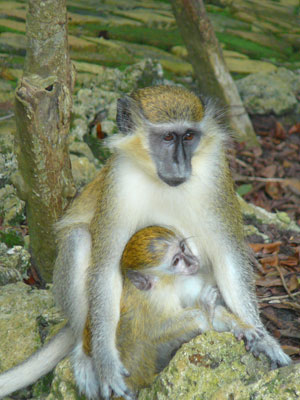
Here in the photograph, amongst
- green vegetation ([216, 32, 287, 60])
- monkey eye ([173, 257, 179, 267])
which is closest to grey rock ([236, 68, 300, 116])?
green vegetation ([216, 32, 287, 60])

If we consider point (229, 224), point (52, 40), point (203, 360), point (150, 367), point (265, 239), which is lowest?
point (265, 239)

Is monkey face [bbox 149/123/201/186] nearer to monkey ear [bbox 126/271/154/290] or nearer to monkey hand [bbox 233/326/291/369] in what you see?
monkey ear [bbox 126/271/154/290]

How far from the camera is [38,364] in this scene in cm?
428

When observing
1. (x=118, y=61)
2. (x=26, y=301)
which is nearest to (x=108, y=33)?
(x=118, y=61)

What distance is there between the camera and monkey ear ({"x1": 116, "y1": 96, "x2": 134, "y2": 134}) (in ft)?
14.3

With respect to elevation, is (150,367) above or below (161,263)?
below

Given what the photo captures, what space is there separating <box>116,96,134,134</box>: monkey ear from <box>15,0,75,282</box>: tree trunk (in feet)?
1.23

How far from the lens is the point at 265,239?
6.21 m

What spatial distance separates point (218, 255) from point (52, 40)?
200cm

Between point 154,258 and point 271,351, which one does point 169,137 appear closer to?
point 154,258

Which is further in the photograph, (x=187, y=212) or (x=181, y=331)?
(x=187, y=212)

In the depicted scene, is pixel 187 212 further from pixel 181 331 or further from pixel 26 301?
pixel 26 301

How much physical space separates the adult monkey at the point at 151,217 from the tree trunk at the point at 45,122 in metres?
0.42

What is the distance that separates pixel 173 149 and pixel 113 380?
1.47 metres
